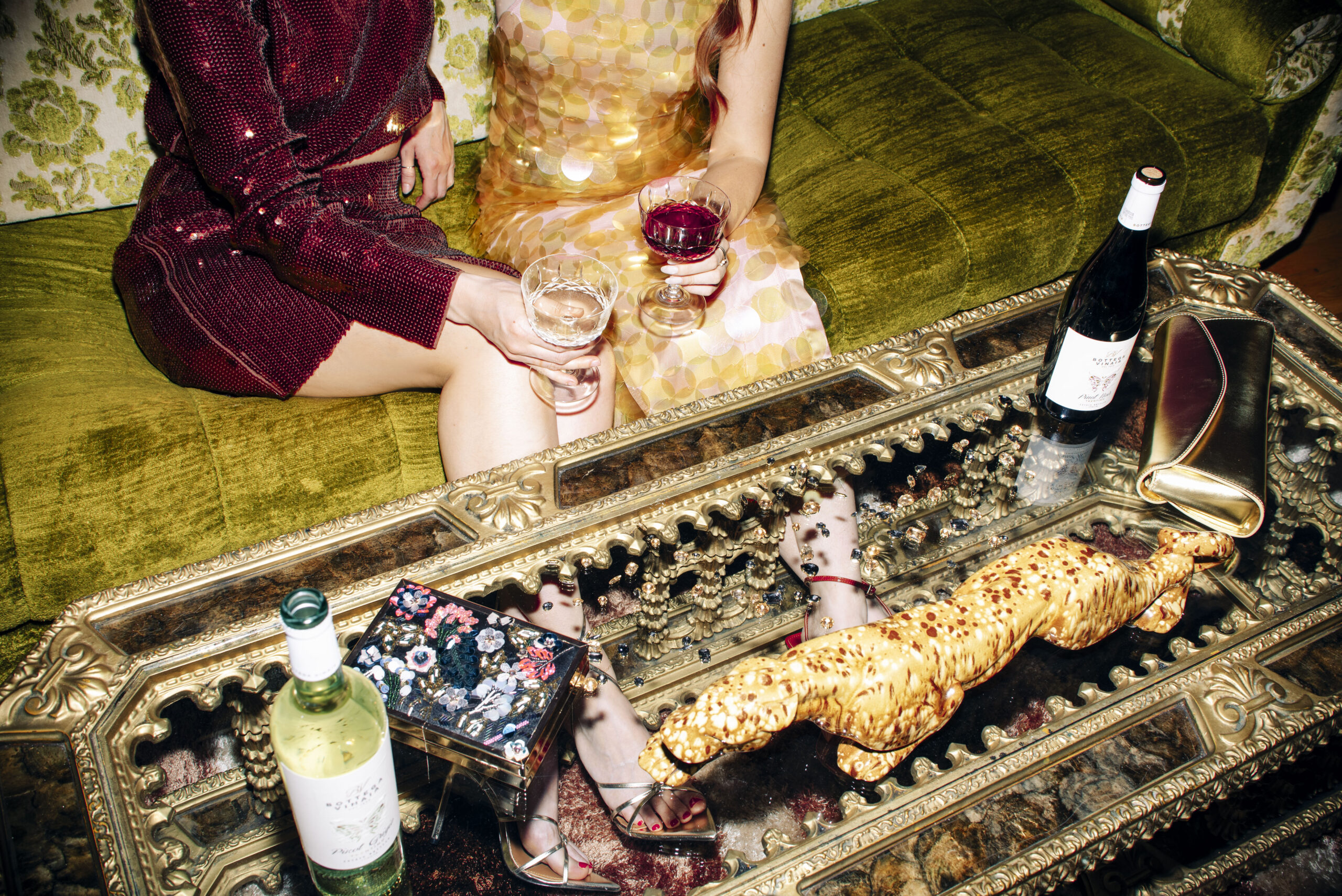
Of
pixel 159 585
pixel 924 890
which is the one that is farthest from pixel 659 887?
pixel 159 585

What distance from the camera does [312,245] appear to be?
1.42 meters

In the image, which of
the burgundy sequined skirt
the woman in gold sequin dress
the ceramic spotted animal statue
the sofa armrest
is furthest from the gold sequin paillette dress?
the sofa armrest

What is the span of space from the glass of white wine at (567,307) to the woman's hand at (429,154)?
2.03ft

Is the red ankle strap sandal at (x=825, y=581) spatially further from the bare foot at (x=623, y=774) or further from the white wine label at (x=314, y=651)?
the white wine label at (x=314, y=651)

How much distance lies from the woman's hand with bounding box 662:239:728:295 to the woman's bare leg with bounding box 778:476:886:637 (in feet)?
1.65

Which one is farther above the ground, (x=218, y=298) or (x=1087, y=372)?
(x=1087, y=372)

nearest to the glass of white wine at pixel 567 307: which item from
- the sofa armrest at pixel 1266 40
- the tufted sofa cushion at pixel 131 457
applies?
the tufted sofa cushion at pixel 131 457

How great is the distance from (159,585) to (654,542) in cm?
62

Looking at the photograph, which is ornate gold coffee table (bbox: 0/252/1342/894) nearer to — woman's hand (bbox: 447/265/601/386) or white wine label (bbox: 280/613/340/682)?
woman's hand (bbox: 447/265/601/386)

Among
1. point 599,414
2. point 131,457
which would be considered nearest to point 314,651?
point 599,414

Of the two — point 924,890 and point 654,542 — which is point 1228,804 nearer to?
point 924,890

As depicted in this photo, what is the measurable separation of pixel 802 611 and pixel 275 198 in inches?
41.5

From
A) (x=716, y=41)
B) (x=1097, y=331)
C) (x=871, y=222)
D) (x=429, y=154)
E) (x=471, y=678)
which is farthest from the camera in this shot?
(x=871, y=222)

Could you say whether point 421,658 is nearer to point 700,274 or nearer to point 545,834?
point 545,834
